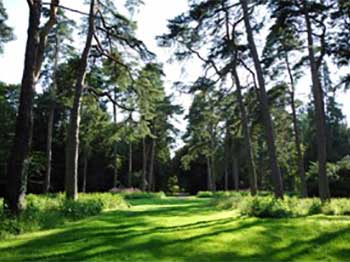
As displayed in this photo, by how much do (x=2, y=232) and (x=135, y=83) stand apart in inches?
392

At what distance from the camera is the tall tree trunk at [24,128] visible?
10120 millimetres

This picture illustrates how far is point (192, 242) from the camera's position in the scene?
7.66 metres

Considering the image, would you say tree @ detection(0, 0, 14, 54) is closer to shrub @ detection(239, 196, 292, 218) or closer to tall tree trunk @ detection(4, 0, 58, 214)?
tall tree trunk @ detection(4, 0, 58, 214)

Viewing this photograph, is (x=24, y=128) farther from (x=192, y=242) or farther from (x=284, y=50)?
(x=284, y=50)

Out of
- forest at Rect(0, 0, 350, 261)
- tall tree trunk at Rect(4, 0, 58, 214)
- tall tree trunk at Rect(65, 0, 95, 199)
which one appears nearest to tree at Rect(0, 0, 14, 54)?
forest at Rect(0, 0, 350, 261)

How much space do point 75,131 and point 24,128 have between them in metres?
5.35

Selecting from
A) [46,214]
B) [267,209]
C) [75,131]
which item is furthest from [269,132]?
[46,214]

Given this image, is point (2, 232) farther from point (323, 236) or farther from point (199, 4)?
point (199, 4)

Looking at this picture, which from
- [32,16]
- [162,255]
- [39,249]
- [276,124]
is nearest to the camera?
[162,255]

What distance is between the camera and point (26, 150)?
1048 cm

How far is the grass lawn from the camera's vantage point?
22.3ft

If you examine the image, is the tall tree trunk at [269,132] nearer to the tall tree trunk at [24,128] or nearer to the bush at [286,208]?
the bush at [286,208]

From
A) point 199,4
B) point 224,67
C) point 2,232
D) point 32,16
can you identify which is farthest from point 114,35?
point 2,232

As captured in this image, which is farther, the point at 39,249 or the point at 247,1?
the point at 247,1
